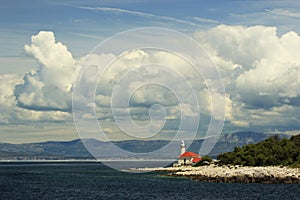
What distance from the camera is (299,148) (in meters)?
116

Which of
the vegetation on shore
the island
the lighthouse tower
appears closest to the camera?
the island

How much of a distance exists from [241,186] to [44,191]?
106ft

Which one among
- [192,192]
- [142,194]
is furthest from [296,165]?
[142,194]

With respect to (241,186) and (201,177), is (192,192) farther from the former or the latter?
(201,177)

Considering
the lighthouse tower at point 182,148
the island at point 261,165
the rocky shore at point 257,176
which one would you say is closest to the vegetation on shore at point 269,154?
the island at point 261,165

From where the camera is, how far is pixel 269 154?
390 feet

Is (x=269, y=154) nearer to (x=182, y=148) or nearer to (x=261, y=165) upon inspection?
(x=261, y=165)

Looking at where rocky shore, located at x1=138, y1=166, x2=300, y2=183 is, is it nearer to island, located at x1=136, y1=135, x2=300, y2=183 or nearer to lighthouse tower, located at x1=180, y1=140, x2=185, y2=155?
island, located at x1=136, y1=135, x2=300, y2=183

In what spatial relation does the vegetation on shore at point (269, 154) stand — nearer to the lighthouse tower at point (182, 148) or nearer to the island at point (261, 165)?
the island at point (261, 165)

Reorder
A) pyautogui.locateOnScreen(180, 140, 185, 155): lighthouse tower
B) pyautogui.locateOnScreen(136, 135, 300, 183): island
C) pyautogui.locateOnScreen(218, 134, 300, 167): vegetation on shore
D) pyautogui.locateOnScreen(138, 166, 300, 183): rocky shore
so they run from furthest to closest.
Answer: pyautogui.locateOnScreen(180, 140, 185, 155): lighthouse tower, pyautogui.locateOnScreen(218, 134, 300, 167): vegetation on shore, pyautogui.locateOnScreen(136, 135, 300, 183): island, pyautogui.locateOnScreen(138, 166, 300, 183): rocky shore

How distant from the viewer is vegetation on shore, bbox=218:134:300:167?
113938 millimetres

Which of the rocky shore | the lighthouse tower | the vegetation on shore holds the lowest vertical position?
the rocky shore

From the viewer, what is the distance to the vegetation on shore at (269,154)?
114m

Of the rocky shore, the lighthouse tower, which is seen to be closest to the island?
the rocky shore
